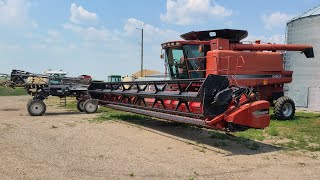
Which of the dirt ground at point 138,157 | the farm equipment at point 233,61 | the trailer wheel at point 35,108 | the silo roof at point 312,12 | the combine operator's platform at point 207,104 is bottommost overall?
the dirt ground at point 138,157

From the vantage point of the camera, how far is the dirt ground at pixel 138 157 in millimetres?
6801

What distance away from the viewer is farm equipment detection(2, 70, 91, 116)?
17.6 metres

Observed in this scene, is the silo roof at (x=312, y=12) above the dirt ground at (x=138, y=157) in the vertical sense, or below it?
above

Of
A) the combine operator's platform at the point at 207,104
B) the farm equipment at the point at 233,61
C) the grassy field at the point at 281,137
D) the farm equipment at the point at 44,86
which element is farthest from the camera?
the farm equipment at the point at 44,86

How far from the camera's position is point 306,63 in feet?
81.1

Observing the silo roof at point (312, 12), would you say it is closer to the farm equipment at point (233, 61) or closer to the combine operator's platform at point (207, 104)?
the farm equipment at point (233, 61)

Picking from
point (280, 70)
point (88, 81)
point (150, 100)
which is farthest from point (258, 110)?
point (88, 81)

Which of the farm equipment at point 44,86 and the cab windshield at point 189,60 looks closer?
the cab windshield at point 189,60

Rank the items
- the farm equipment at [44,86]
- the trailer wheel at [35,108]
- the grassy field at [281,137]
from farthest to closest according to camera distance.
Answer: the farm equipment at [44,86], the trailer wheel at [35,108], the grassy field at [281,137]

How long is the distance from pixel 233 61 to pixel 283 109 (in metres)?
3.68

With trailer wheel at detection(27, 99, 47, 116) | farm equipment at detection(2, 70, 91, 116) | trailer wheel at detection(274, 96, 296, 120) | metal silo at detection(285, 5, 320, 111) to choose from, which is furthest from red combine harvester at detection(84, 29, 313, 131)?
metal silo at detection(285, 5, 320, 111)

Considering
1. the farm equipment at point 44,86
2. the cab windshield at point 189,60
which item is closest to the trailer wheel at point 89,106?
the farm equipment at point 44,86

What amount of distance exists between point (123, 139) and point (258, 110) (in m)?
3.72

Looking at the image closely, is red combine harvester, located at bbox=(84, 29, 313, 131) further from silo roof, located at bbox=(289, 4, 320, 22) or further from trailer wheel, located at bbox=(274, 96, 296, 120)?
silo roof, located at bbox=(289, 4, 320, 22)
